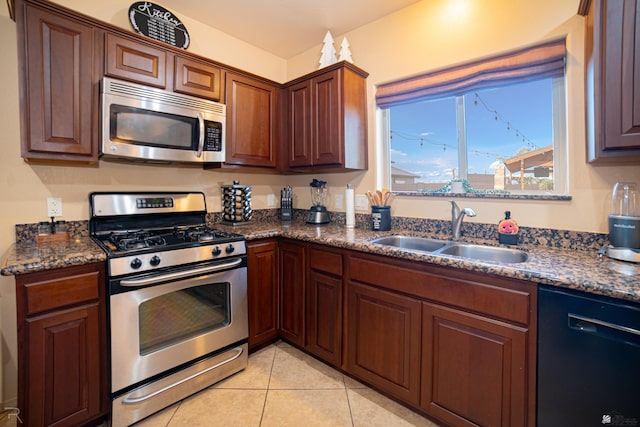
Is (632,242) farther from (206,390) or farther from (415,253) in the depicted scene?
(206,390)

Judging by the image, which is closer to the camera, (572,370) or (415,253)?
(572,370)

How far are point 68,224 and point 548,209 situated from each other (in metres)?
2.89

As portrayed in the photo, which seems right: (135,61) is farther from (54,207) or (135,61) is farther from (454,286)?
(454,286)

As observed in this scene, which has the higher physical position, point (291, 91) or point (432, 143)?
point (291, 91)

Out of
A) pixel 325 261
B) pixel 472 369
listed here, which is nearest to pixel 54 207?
pixel 325 261

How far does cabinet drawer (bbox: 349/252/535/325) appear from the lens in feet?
4.07

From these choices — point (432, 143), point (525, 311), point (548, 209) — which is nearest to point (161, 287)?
point (525, 311)

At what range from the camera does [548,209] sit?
169 cm

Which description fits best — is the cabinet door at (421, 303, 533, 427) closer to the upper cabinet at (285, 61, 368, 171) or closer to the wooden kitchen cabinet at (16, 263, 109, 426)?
the upper cabinet at (285, 61, 368, 171)

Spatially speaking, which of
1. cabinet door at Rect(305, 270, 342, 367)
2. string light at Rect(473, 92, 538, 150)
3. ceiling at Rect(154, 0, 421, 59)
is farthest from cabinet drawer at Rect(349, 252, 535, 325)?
ceiling at Rect(154, 0, 421, 59)

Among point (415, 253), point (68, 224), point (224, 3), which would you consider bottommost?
point (415, 253)

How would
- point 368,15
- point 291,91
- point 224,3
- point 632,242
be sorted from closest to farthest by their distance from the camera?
point 632,242, point 224,3, point 368,15, point 291,91

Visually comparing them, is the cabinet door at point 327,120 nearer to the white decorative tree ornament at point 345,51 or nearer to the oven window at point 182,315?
the white decorative tree ornament at point 345,51

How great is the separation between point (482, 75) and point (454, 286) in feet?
4.54
